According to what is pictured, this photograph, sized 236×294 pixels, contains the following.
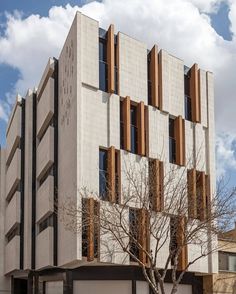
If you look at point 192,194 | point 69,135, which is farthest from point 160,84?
point 192,194

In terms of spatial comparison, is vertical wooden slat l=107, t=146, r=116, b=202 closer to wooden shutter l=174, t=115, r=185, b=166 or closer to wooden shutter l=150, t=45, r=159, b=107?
wooden shutter l=150, t=45, r=159, b=107

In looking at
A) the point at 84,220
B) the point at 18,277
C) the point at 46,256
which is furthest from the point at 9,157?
the point at 84,220

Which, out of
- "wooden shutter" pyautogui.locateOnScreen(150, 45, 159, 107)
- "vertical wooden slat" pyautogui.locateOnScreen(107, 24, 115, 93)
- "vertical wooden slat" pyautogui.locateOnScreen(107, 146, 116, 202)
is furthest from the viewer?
"wooden shutter" pyautogui.locateOnScreen(150, 45, 159, 107)

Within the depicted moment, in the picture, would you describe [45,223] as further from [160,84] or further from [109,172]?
[160,84]

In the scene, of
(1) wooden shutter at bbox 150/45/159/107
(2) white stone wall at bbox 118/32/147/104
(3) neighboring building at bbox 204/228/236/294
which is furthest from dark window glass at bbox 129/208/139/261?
(1) wooden shutter at bbox 150/45/159/107

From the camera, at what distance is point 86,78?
3722 centimetres

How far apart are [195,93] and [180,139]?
399 cm

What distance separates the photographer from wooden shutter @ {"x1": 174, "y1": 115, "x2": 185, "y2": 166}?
4016 cm

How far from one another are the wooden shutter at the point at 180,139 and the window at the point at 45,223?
9.44 metres

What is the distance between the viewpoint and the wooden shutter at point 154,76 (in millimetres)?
40094

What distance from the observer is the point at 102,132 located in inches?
1468

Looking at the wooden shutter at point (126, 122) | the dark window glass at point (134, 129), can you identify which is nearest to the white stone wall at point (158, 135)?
the dark window glass at point (134, 129)

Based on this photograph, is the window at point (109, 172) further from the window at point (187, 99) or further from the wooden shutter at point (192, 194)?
the window at point (187, 99)

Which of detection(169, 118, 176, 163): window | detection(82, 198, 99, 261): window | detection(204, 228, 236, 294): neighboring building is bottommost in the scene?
detection(204, 228, 236, 294): neighboring building
